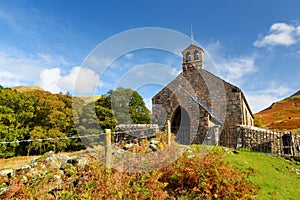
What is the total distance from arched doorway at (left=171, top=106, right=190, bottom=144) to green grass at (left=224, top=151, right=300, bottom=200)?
178 inches

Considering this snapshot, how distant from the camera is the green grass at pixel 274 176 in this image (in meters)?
5.91

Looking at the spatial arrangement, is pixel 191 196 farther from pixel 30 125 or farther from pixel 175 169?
pixel 30 125

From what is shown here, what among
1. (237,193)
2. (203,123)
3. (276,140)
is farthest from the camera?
(203,123)

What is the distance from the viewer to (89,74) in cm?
824

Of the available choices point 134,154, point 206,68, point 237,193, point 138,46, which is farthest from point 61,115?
point 237,193

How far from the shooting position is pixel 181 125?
15383mm

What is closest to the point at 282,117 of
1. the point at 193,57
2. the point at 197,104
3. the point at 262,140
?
the point at 193,57

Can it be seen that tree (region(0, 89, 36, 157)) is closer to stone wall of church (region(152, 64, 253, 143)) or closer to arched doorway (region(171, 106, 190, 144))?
stone wall of church (region(152, 64, 253, 143))

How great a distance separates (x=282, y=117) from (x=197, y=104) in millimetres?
31842

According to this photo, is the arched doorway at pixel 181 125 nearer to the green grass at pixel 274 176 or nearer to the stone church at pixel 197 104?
the stone church at pixel 197 104

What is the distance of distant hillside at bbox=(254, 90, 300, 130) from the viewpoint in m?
29.3

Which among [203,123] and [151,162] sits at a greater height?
[203,123]

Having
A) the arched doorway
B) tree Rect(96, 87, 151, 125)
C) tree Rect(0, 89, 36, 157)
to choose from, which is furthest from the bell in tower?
tree Rect(0, 89, 36, 157)

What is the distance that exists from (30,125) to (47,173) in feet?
84.8
